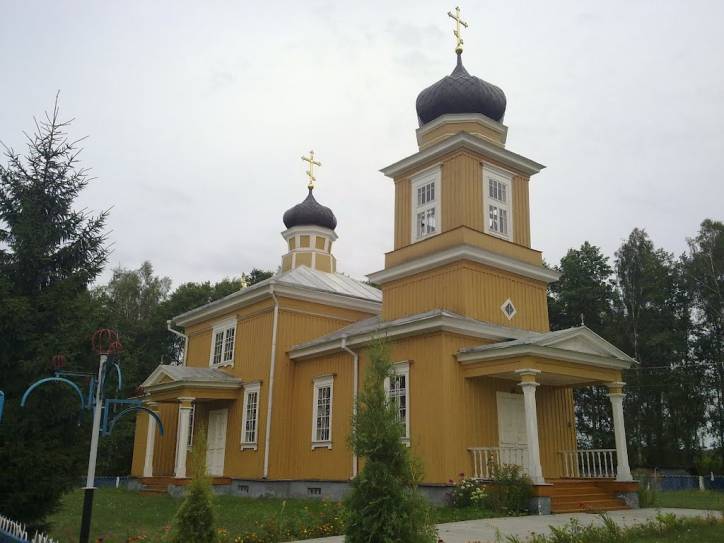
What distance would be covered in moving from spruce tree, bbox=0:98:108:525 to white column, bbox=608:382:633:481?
1102cm

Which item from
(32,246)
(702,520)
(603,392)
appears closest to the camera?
(32,246)

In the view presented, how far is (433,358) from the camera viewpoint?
1489 cm

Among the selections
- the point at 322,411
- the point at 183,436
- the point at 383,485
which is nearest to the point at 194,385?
the point at 183,436

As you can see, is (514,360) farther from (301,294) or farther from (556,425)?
(301,294)

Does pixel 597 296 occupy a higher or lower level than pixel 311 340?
higher

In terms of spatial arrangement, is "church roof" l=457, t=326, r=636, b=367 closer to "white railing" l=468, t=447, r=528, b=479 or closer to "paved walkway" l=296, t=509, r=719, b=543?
"white railing" l=468, t=447, r=528, b=479

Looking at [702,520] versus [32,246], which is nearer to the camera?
[32,246]

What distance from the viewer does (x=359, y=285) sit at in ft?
81.0

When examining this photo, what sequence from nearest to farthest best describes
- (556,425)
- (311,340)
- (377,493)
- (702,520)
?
(377,493) → (702,520) → (556,425) → (311,340)

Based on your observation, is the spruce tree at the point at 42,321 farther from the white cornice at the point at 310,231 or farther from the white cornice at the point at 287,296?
the white cornice at the point at 310,231

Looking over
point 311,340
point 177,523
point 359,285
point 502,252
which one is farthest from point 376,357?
point 359,285

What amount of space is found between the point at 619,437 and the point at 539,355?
3.20 metres

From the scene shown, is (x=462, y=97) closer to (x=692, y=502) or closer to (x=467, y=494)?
(x=467, y=494)

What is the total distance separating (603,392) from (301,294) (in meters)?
18.0
